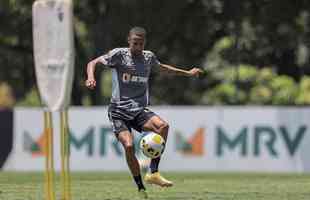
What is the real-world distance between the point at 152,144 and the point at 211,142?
15.4 metres

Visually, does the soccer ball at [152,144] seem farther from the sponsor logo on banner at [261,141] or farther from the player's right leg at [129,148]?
the sponsor logo on banner at [261,141]

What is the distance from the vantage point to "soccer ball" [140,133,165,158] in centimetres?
1409

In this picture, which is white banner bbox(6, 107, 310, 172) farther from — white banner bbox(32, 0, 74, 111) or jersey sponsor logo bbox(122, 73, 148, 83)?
white banner bbox(32, 0, 74, 111)

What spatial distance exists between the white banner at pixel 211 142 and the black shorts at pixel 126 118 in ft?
48.7

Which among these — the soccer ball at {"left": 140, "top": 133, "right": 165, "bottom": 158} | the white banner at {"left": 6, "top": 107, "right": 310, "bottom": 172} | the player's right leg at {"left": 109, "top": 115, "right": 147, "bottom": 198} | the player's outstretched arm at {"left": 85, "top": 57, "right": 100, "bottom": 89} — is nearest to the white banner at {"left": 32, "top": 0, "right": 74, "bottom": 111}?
the player's outstretched arm at {"left": 85, "top": 57, "right": 100, "bottom": 89}

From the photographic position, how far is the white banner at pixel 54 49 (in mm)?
9523

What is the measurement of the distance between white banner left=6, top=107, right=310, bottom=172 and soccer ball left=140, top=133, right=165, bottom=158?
15.1 m

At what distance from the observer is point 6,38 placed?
4106 cm

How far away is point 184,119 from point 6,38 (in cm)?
1331

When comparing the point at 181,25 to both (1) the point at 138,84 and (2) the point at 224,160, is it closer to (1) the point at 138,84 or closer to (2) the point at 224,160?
(2) the point at 224,160

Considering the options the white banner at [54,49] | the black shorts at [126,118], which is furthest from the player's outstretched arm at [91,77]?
the white banner at [54,49]

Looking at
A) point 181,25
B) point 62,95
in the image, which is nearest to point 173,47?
point 181,25

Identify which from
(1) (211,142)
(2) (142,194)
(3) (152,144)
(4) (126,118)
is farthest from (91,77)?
(1) (211,142)

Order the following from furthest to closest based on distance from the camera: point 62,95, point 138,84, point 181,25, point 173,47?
point 173,47 → point 181,25 → point 138,84 → point 62,95
